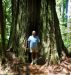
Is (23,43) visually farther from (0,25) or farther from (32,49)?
(0,25)

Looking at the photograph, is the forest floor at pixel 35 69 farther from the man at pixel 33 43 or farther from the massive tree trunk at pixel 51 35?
the man at pixel 33 43

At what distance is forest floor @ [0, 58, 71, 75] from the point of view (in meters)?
10.2

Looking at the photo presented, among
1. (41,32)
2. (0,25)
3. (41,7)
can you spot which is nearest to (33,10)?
(41,7)

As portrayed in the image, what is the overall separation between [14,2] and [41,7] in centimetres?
137

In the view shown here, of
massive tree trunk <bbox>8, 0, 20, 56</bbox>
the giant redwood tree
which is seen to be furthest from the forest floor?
massive tree trunk <bbox>8, 0, 20, 56</bbox>

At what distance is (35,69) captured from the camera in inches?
420

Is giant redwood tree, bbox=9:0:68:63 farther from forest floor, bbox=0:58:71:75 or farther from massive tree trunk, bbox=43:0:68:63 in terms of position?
forest floor, bbox=0:58:71:75

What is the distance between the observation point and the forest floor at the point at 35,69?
33.5 ft

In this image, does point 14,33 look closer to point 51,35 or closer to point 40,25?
point 40,25

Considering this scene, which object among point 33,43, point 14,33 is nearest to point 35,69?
point 33,43

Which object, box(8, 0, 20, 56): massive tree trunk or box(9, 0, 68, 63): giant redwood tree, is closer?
box(9, 0, 68, 63): giant redwood tree

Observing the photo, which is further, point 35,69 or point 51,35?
point 51,35

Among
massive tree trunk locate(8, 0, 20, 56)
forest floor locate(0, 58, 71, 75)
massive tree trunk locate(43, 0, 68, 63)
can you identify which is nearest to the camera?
forest floor locate(0, 58, 71, 75)

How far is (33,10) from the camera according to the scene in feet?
37.7
